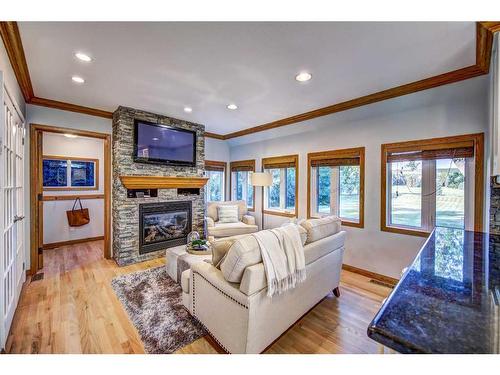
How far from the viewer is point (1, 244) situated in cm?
166

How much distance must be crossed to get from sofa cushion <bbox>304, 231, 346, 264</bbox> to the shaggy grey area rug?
3.88ft

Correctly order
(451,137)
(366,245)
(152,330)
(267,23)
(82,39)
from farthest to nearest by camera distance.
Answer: (366,245)
(451,137)
(152,330)
(82,39)
(267,23)

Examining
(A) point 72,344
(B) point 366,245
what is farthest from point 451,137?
(A) point 72,344

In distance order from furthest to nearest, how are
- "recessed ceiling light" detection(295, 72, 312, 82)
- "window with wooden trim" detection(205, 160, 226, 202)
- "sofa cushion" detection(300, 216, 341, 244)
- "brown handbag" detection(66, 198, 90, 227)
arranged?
"window with wooden trim" detection(205, 160, 226, 202), "brown handbag" detection(66, 198, 90, 227), "recessed ceiling light" detection(295, 72, 312, 82), "sofa cushion" detection(300, 216, 341, 244)

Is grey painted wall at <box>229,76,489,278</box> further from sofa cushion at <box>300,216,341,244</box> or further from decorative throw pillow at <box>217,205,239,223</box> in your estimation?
decorative throw pillow at <box>217,205,239,223</box>

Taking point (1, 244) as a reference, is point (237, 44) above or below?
above

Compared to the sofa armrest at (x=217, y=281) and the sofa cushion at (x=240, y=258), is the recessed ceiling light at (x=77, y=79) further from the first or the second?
the sofa cushion at (x=240, y=258)

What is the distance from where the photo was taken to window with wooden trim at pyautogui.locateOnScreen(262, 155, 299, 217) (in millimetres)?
4418

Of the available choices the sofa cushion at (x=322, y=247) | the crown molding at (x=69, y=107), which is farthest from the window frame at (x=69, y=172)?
the sofa cushion at (x=322, y=247)

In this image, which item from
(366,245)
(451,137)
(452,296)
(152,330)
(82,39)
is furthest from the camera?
(366,245)

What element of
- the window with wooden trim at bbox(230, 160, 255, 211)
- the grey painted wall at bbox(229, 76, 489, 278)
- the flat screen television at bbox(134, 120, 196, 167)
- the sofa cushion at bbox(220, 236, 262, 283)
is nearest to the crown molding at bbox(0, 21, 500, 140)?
the grey painted wall at bbox(229, 76, 489, 278)

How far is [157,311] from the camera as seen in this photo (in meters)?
2.26

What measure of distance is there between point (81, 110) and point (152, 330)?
3357mm

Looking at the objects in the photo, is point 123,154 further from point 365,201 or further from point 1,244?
point 365,201
